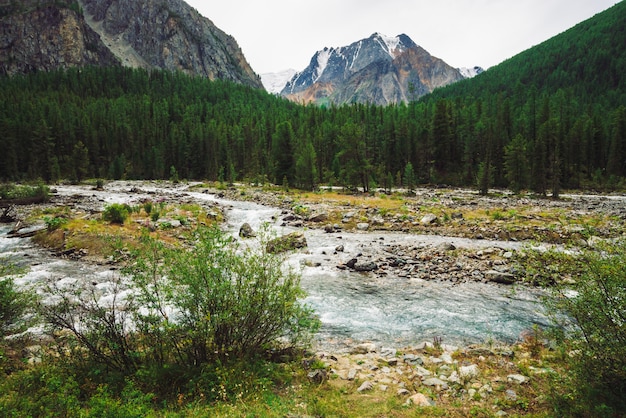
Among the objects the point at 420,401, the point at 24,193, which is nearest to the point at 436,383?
the point at 420,401

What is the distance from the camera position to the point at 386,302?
15164 millimetres

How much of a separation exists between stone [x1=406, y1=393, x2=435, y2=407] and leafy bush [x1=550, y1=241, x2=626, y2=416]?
2.81 m

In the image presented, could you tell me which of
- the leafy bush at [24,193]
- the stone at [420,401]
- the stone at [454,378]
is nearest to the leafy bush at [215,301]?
the stone at [420,401]

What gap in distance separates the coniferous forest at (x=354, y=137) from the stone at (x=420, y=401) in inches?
1940

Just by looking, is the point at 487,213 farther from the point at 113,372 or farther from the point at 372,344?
the point at 113,372

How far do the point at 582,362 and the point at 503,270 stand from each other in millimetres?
12612

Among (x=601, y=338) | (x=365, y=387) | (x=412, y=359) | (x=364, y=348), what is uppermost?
(x=601, y=338)

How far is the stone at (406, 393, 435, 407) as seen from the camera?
24.5 feet

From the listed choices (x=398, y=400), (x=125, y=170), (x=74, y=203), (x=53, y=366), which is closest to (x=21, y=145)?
(x=125, y=170)

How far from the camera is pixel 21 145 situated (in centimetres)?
8481

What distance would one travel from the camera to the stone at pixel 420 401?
747cm

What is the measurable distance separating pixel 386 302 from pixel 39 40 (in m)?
261

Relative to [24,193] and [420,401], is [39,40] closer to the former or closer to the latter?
[24,193]

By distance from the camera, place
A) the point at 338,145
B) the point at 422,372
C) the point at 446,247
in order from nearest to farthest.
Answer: the point at 422,372
the point at 446,247
the point at 338,145
